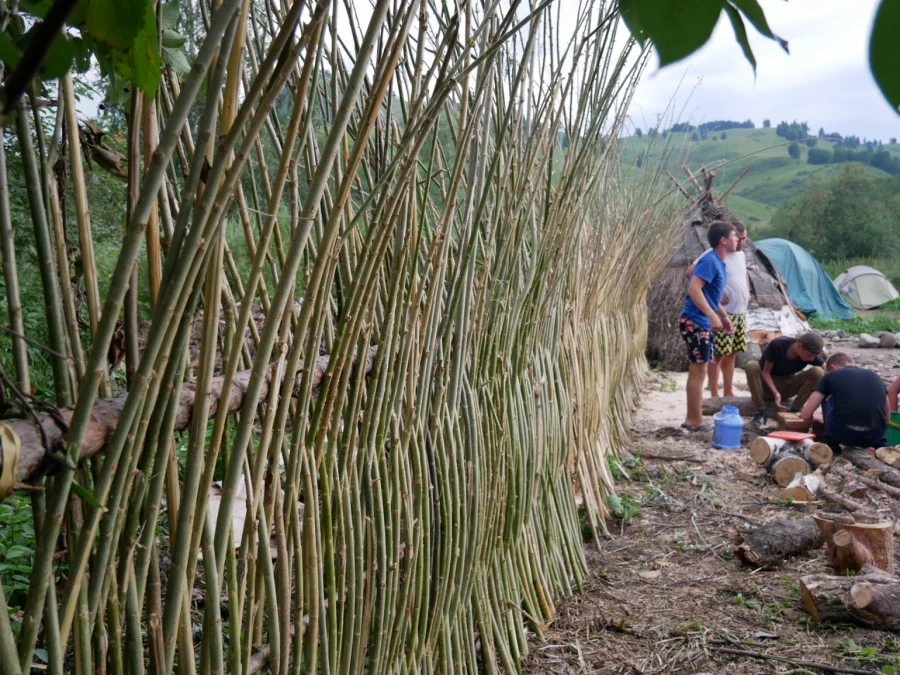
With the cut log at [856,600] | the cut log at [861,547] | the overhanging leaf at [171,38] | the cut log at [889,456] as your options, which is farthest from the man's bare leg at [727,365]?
the overhanging leaf at [171,38]

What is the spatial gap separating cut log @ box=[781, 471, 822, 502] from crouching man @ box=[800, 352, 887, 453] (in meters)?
0.61

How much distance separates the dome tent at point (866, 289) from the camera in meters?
16.2

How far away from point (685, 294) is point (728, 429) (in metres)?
4.39

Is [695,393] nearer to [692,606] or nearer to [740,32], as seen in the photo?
[692,606]

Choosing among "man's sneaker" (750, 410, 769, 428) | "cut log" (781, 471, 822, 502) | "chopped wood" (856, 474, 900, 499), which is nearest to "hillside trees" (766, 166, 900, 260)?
"man's sneaker" (750, 410, 769, 428)

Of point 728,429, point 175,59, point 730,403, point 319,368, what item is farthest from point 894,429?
point 175,59

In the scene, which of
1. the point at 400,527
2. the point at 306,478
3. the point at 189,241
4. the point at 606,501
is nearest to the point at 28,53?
the point at 189,241

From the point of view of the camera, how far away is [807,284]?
14.1 meters

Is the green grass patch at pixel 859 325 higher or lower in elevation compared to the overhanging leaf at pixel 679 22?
lower

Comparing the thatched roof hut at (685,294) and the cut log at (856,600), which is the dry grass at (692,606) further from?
the thatched roof hut at (685,294)

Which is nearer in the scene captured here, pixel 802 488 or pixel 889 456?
pixel 802 488

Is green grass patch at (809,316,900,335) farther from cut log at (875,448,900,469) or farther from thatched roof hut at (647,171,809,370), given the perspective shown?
cut log at (875,448,900,469)

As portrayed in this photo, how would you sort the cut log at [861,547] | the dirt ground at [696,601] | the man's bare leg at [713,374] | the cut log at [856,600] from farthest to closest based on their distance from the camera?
the man's bare leg at [713,374], the cut log at [861,547], the cut log at [856,600], the dirt ground at [696,601]

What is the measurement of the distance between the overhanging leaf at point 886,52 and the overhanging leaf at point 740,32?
0.08 metres
